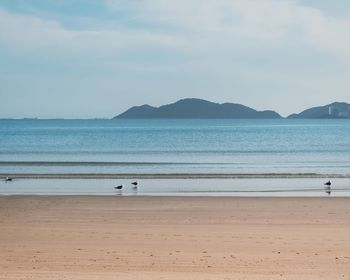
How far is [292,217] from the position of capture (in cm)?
1794

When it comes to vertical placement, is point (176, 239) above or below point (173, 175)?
above

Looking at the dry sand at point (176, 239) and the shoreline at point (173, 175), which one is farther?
the shoreline at point (173, 175)

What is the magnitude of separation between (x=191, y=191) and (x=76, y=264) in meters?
14.9

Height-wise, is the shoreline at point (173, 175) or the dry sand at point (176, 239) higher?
the dry sand at point (176, 239)

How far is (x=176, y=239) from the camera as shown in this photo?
14516 millimetres

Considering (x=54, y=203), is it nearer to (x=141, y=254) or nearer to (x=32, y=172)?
(x=141, y=254)

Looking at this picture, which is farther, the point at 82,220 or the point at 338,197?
the point at 338,197

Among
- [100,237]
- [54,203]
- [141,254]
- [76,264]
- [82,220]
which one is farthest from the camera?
[54,203]

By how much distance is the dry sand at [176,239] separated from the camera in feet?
36.9

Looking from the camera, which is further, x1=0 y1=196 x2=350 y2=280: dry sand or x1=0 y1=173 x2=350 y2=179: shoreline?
x1=0 y1=173 x2=350 y2=179: shoreline

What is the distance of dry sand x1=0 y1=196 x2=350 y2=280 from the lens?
1123 centimetres

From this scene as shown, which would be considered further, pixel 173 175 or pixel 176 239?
pixel 173 175

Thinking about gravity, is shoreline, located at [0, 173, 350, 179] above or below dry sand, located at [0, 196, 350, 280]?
below

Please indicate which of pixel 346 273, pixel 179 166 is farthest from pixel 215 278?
pixel 179 166
